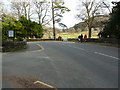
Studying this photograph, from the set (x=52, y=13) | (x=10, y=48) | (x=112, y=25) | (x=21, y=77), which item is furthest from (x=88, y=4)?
(x=21, y=77)

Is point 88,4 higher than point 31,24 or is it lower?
higher

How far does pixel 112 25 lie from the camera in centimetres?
2562

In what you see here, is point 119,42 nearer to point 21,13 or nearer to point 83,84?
point 83,84

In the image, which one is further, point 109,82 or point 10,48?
point 10,48

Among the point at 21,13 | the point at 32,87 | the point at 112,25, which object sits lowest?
the point at 32,87

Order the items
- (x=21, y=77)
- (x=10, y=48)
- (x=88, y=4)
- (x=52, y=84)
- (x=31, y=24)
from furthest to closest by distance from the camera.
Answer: (x=31, y=24) → (x=88, y=4) → (x=10, y=48) → (x=21, y=77) → (x=52, y=84)

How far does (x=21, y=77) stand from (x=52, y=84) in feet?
5.07

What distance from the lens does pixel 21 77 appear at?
6.57m

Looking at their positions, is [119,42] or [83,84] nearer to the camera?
[83,84]

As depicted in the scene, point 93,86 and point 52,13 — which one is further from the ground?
point 52,13

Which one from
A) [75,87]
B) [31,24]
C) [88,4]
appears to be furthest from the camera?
[31,24]

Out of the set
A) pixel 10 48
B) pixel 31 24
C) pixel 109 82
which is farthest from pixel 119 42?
pixel 31 24

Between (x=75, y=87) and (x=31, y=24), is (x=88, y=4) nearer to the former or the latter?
(x=31, y=24)

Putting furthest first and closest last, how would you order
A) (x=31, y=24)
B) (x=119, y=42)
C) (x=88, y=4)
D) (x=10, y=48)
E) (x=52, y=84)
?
(x=31, y=24), (x=88, y=4), (x=119, y=42), (x=10, y=48), (x=52, y=84)
